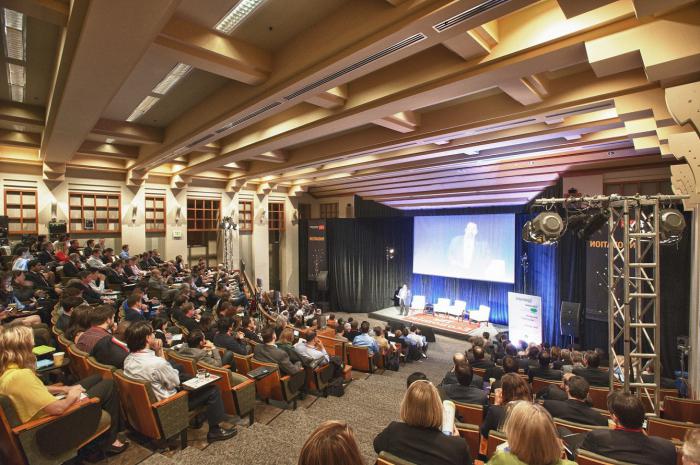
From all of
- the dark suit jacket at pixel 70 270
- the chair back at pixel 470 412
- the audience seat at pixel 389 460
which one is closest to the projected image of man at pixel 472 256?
the chair back at pixel 470 412

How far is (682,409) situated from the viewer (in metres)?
4.00

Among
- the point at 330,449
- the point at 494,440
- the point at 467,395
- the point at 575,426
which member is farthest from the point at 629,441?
the point at 330,449

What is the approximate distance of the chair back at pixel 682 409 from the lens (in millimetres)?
3893

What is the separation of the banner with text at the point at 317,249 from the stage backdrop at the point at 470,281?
292 millimetres

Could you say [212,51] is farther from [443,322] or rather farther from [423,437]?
[443,322]

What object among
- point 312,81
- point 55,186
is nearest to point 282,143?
point 312,81

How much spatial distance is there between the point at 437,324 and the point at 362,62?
10150 mm

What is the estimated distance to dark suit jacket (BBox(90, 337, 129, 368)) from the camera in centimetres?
341

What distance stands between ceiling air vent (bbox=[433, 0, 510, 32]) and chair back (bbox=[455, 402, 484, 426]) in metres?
3.31

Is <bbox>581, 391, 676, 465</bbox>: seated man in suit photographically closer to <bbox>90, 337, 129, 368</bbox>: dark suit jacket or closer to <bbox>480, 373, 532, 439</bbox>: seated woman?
<bbox>480, 373, 532, 439</bbox>: seated woman

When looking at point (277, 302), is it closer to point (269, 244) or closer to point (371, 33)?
point (269, 244)

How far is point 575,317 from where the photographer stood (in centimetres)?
840

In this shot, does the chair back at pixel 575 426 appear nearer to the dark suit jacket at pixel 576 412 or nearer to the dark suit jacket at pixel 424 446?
the dark suit jacket at pixel 576 412

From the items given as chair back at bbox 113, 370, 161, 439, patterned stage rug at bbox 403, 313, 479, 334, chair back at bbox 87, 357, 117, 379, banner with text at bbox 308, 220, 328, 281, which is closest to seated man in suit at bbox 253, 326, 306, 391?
chair back at bbox 113, 370, 161, 439
